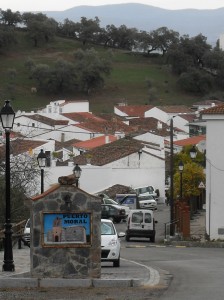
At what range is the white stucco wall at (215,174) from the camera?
131ft

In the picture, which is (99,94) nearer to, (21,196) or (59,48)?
(59,48)

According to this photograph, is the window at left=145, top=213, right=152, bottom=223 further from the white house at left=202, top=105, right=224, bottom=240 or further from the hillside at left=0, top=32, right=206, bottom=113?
the hillside at left=0, top=32, right=206, bottom=113

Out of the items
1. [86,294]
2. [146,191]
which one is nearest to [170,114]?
[146,191]

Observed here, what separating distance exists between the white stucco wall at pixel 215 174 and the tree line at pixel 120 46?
111 m

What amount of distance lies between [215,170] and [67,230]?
21.6m

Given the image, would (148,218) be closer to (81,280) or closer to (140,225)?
(140,225)

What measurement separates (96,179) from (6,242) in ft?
174

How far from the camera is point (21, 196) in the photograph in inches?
1534

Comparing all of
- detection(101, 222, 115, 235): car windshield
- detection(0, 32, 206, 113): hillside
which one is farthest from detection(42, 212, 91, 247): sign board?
detection(0, 32, 206, 113): hillside

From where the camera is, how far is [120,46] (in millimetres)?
193875

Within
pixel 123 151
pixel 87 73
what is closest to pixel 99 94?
pixel 87 73

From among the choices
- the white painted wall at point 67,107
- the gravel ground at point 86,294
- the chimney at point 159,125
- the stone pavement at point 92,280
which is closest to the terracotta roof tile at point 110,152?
the chimney at point 159,125

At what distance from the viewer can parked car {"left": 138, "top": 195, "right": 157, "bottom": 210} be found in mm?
66375

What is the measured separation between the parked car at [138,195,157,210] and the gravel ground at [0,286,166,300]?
1855 inches
